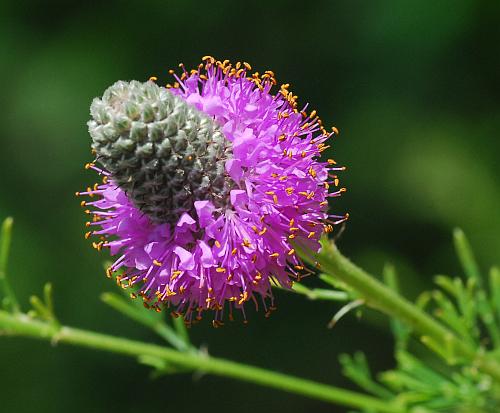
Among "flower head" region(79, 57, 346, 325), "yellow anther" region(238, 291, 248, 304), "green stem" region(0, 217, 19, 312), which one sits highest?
"flower head" region(79, 57, 346, 325)

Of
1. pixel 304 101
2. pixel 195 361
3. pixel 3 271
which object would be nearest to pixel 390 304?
pixel 195 361

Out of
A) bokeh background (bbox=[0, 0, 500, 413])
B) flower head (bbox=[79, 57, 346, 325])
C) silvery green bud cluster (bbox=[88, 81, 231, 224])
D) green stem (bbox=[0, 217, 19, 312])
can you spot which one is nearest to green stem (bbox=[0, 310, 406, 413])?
green stem (bbox=[0, 217, 19, 312])

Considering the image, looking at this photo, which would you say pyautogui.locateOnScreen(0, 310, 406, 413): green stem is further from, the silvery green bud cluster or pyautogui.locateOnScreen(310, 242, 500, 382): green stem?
the silvery green bud cluster

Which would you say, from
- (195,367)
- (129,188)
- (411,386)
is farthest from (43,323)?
(411,386)

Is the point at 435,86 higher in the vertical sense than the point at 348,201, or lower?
higher

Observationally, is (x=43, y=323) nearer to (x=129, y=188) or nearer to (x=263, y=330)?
(x=129, y=188)

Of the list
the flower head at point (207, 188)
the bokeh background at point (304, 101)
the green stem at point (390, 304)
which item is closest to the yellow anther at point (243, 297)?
the flower head at point (207, 188)

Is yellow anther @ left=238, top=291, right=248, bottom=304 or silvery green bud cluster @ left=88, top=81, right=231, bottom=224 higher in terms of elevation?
silvery green bud cluster @ left=88, top=81, right=231, bottom=224
